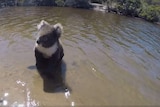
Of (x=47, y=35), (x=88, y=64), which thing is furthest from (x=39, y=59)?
(x=88, y=64)

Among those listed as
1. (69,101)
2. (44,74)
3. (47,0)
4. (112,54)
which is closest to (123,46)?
(112,54)

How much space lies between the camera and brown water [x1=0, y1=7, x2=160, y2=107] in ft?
27.7

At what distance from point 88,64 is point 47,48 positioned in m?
2.34

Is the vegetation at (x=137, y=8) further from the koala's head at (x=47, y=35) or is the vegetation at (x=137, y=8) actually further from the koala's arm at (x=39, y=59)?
the koala's arm at (x=39, y=59)

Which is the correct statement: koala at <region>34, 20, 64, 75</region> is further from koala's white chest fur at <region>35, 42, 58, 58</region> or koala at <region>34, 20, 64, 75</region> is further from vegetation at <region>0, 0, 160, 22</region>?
vegetation at <region>0, 0, 160, 22</region>

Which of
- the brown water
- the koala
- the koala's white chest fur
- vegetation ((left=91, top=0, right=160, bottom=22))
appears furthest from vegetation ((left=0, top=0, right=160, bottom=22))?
the koala's white chest fur

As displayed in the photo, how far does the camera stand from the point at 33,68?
10.1 metres

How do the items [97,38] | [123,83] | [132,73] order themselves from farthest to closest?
1. [97,38]
2. [132,73]
3. [123,83]

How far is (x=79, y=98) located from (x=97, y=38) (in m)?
7.10

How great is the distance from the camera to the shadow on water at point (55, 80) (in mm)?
8798

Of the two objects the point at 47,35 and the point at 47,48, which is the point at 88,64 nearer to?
the point at 47,48

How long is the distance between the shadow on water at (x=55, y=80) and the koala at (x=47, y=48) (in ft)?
0.64

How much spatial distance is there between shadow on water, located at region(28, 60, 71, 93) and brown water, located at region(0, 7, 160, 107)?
87 millimetres

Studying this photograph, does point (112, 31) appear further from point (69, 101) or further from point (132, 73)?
point (69, 101)
